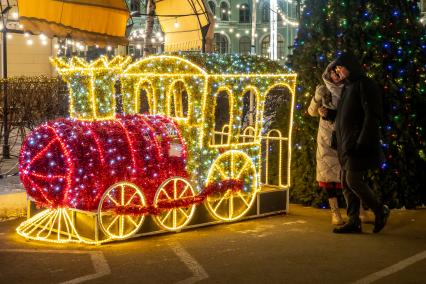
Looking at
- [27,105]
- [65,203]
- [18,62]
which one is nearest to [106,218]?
[65,203]

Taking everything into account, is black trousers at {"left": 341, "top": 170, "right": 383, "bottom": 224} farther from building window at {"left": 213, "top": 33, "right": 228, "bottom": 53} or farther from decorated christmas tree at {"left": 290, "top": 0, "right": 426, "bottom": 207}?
building window at {"left": 213, "top": 33, "right": 228, "bottom": 53}

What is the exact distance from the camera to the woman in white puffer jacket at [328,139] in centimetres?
847

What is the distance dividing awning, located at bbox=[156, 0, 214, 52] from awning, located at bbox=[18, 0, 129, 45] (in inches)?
123

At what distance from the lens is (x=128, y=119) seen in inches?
329

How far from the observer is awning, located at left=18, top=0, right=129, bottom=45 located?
1295 centimetres

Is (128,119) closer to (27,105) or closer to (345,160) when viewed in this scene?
(345,160)

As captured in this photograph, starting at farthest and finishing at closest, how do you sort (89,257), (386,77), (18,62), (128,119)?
(18,62) < (386,77) < (128,119) < (89,257)

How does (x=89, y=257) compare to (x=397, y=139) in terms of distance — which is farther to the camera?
(x=397, y=139)

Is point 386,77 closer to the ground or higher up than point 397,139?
higher up

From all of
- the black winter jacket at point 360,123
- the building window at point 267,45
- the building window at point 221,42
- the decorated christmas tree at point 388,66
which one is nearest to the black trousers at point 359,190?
the black winter jacket at point 360,123

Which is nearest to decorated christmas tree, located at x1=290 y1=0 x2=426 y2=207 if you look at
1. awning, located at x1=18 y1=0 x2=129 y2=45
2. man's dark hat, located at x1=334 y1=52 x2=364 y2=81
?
man's dark hat, located at x1=334 y1=52 x2=364 y2=81

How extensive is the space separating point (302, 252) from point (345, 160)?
4.20 ft

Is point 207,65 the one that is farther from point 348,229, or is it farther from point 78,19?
point 78,19

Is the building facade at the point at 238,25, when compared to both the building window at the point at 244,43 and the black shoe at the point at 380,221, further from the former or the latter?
the black shoe at the point at 380,221
